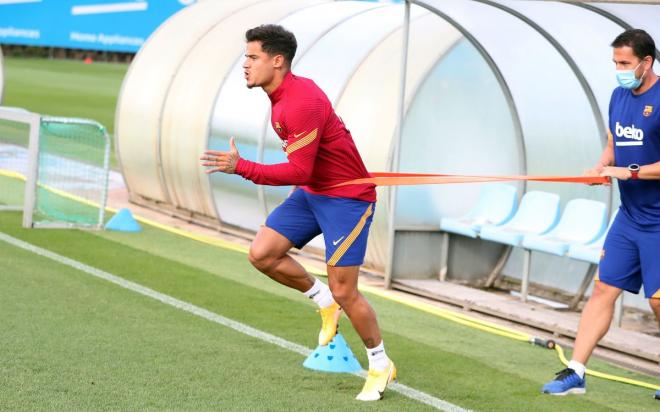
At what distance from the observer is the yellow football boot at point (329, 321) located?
313 inches

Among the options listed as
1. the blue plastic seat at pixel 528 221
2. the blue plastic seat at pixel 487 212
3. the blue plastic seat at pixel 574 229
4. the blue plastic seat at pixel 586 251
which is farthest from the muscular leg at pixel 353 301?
the blue plastic seat at pixel 487 212

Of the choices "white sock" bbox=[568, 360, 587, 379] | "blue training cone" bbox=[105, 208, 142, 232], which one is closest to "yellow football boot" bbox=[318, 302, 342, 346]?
"white sock" bbox=[568, 360, 587, 379]

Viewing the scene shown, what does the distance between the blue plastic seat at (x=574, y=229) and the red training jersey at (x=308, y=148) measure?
14.7ft

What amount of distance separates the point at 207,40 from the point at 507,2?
633 centimetres

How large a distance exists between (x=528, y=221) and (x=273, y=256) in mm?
5458

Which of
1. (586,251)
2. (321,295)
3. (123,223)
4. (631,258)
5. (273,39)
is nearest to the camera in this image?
(273,39)

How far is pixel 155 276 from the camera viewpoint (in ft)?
37.6

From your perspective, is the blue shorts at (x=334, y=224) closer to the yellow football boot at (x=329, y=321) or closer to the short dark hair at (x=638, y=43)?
the yellow football boot at (x=329, y=321)

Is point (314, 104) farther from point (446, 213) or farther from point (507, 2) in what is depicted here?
point (446, 213)

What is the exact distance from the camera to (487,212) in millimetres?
12844

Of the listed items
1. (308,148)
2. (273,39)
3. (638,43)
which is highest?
(638,43)

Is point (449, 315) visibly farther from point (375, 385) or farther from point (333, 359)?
point (375, 385)

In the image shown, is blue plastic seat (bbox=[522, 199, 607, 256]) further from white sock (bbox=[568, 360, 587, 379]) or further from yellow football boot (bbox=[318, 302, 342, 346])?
yellow football boot (bbox=[318, 302, 342, 346])

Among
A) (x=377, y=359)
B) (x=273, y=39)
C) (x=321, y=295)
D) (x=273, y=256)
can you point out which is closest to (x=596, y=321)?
(x=377, y=359)
